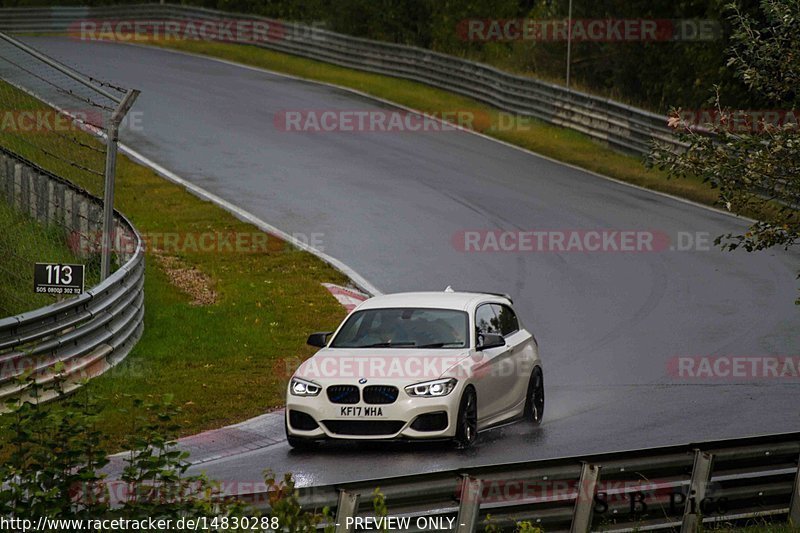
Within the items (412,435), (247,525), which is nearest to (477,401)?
(412,435)

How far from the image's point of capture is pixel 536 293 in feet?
68.3

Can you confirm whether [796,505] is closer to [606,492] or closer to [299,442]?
[606,492]

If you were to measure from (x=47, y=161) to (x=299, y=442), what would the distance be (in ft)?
23.4

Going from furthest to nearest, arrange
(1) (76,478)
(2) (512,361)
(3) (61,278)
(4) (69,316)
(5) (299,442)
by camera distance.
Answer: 1. (4) (69,316)
2. (2) (512,361)
3. (3) (61,278)
4. (5) (299,442)
5. (1) (76,478)

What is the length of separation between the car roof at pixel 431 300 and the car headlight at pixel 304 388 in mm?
1575

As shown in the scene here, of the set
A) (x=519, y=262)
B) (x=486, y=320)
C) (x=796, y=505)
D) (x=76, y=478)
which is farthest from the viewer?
(x=519, y=262)

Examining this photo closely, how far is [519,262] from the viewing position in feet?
74.8

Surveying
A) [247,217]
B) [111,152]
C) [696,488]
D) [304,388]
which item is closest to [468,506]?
[696,488]

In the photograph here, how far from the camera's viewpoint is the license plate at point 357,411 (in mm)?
12508

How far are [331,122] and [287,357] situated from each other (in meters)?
18.8

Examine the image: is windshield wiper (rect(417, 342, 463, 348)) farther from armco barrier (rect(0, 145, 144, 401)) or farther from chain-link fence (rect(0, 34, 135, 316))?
chain-link fence (rect(0, 34, 135, 316))

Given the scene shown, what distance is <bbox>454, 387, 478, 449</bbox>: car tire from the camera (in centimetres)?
1267

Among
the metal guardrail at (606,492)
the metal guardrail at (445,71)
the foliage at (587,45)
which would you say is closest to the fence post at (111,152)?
the metal guardrail at (606,492)

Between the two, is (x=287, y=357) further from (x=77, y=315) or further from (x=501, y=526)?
(x=501, y=526)
